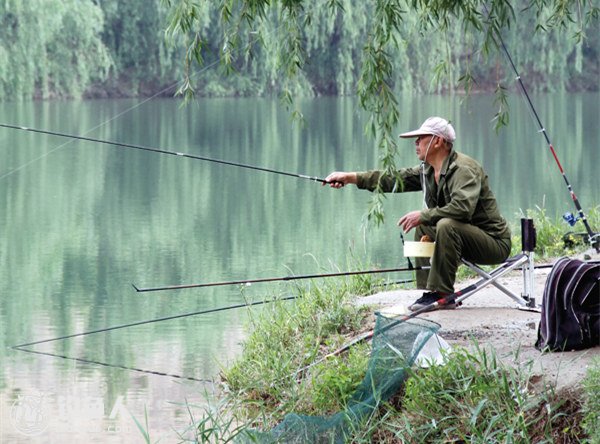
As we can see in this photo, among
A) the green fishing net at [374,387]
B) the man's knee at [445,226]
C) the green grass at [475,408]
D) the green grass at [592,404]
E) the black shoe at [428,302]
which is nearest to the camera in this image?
the green grass at [592,404]

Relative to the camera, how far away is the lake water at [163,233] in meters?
6.12

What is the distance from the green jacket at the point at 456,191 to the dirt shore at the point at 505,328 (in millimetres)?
389

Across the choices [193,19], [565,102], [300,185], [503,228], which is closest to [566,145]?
[300,185]

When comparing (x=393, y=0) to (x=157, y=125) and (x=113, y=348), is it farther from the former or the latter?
(x=157, y=125)

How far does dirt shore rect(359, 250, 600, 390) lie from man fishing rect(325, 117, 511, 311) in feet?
0.56

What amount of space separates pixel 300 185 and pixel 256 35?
1055 cm

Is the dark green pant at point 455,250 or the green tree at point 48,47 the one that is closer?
the dark green pant at point 455,250

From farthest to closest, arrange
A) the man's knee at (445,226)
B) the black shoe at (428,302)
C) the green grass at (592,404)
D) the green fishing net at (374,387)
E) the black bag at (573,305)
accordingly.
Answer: the black shoe at (428,302) → the man's knee at (445,226) → the black bag at (573,305) → the green fishing net at (374,387) → the green grass at (592,404)

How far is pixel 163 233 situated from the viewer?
11984mm

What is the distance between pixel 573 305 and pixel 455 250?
39.0 inches

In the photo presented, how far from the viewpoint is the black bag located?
185 inches

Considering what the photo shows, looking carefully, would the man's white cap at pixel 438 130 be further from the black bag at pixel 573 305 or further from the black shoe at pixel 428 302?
the black bag at pixel 573 305

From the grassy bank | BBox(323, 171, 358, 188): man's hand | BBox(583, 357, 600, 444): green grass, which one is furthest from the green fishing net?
BBox(323, 171, 358, 188): man's hand

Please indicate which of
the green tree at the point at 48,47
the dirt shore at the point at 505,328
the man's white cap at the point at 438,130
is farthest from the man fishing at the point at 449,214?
the green tree at the point at 48,47
